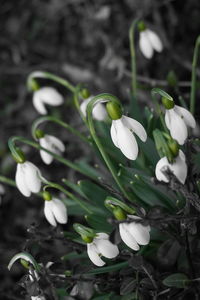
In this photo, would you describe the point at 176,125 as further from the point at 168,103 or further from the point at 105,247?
the point at 105,247

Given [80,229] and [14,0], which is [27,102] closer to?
[14,0]

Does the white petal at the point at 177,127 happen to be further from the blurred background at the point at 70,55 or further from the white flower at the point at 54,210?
the blurred background at the point at 70,55

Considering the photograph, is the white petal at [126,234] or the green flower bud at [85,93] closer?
the white petal at [126,234]

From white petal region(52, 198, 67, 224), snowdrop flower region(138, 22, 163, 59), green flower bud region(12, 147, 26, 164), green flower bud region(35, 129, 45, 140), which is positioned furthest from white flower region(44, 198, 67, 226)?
snowdrop flower region(138, 22, 163, 59)

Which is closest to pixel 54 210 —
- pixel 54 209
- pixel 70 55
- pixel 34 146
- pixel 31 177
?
pixel 54 209

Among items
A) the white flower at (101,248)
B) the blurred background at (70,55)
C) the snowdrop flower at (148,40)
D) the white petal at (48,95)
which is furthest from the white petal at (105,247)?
the blurred background at (70,55)

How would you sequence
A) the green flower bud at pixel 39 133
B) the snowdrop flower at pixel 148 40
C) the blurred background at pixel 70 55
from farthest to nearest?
1. the blurred background at pixel 70 55
2. the snowdrop flower at pixel 148 40
3. the green flower bud at pixel 39 133

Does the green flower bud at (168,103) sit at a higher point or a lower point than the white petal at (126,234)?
higher
